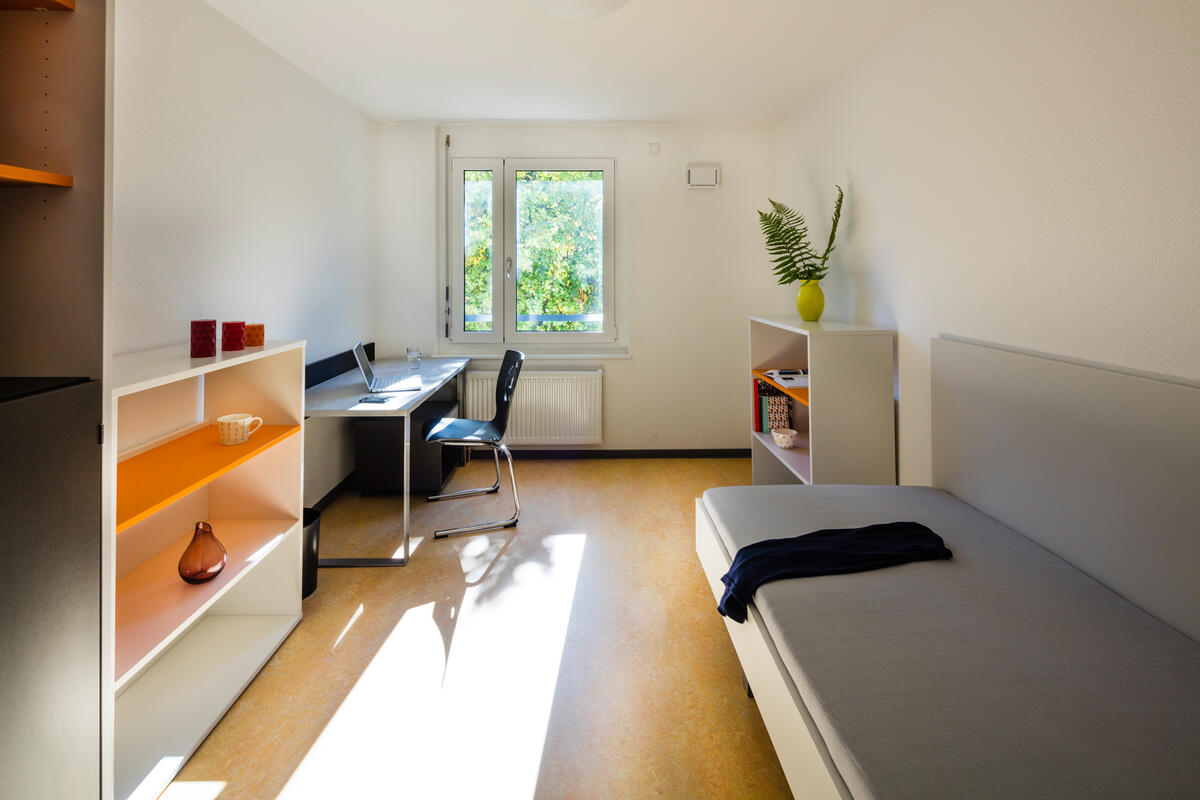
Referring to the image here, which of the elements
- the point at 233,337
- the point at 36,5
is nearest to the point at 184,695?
the point at 233,337

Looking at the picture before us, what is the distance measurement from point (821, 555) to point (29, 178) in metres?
2.02

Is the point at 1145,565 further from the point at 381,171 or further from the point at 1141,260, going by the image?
the point at 381,171

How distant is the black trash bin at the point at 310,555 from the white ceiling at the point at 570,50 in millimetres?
2044

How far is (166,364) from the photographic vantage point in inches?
70.6

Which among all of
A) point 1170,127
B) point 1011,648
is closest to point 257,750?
point 1011,648

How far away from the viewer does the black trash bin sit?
256 centimetres

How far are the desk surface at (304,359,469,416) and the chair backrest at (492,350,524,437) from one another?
0.36m

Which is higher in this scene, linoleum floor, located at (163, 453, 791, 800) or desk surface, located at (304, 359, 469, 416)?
desk surface, located at (304, 359, 469, 416)

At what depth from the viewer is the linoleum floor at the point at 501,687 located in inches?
63.7

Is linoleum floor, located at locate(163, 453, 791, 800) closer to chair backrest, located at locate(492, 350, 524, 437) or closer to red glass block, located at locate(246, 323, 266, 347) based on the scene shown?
chair backrest, located at locate(492, 350, 524, 437)

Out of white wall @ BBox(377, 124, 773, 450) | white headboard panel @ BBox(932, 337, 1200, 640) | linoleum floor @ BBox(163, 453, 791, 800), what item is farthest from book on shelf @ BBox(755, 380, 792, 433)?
white headboard panel @ BBox(932, 337, 1200, 640)

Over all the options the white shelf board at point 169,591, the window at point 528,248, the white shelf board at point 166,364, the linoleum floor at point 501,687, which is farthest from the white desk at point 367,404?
the window at point 528,248

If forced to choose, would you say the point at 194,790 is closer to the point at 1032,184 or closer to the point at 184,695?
the point at 184,695

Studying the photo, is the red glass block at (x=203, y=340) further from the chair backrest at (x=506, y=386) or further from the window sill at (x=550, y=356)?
the window sill at (x=550, y=356)
